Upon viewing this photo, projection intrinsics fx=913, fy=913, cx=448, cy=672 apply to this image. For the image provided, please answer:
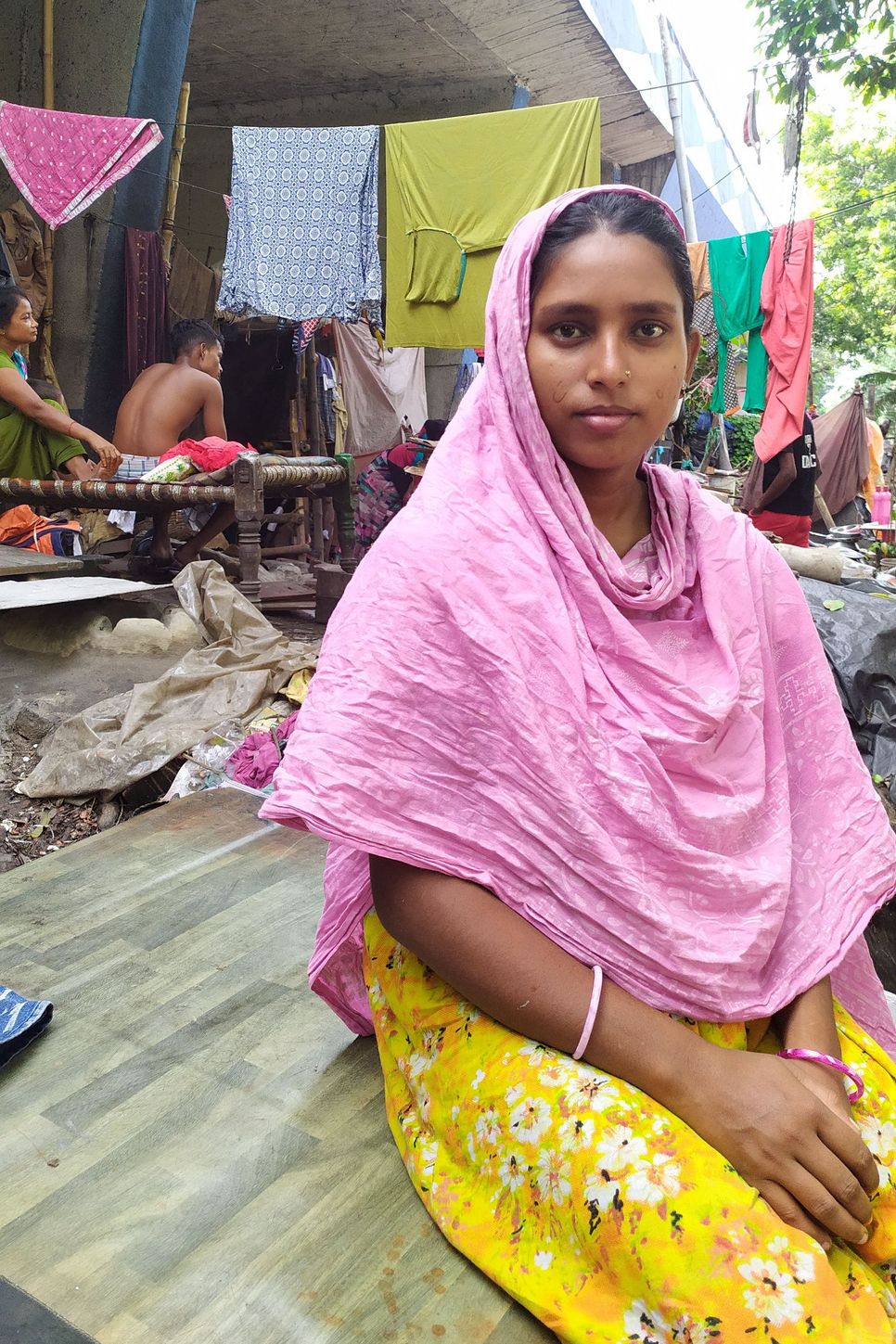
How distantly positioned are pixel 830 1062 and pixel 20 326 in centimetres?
542

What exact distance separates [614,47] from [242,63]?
349cm

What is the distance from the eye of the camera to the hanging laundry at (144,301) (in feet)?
21.9

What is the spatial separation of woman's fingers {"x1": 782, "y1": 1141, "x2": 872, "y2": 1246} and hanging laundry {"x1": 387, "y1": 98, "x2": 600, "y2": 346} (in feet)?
17.8

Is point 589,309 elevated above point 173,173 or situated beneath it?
situated beneath

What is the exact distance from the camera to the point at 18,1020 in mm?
1447

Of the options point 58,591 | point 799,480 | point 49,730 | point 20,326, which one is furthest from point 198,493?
point 799,480

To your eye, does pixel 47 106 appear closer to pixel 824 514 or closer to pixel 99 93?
pixel 99 93

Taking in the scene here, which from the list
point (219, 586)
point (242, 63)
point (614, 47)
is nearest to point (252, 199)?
point (219, 586)

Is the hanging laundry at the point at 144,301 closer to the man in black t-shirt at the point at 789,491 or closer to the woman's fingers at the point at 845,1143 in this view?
the man in black t-shirt at the point at 789,491

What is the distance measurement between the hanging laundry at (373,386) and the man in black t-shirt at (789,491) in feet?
14.5

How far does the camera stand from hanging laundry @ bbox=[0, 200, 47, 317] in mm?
6352

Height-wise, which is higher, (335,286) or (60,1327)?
(335,286)

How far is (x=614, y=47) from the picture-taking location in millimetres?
8281

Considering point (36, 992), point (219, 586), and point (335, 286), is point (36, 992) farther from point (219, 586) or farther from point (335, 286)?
point (335, 286)
